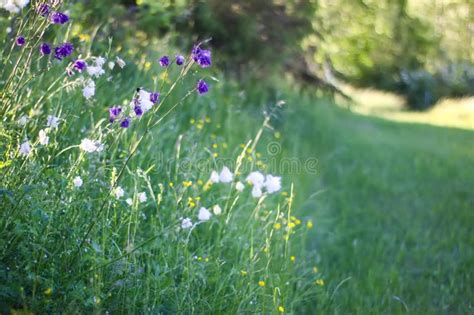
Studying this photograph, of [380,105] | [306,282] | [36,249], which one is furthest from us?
[380,105]

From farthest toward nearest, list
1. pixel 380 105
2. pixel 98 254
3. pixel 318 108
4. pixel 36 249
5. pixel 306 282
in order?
1. pixel 380 105
2. pixel 318 108
3. pixel 306 282
4. pixel 98 254
5. pixel 36 249

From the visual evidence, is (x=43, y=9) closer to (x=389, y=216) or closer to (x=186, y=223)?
(x=186, y=223)

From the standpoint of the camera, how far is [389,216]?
5426 millimetres

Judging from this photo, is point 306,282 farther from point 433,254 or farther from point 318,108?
point 318,108

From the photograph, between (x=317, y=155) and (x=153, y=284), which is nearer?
(x=153, y=284)

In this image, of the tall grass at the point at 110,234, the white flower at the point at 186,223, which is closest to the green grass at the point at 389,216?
the tall grass at the point at 110,234

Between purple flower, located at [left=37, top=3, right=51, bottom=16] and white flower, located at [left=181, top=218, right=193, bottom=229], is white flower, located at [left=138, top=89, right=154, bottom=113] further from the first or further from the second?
purple flower, located at [left=37, top=3, right=51, bottom=16]

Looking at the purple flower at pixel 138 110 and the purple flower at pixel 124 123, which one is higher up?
the purple flower at pixel 138 110

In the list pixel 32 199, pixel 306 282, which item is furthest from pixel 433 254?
pixel 32 199

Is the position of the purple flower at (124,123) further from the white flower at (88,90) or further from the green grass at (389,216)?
the green grass at (389,216)

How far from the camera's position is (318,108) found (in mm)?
9859

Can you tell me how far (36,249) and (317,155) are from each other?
5.16 m

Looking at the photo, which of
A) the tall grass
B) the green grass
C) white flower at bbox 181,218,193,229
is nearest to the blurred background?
the green grass

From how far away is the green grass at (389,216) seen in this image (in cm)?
386
